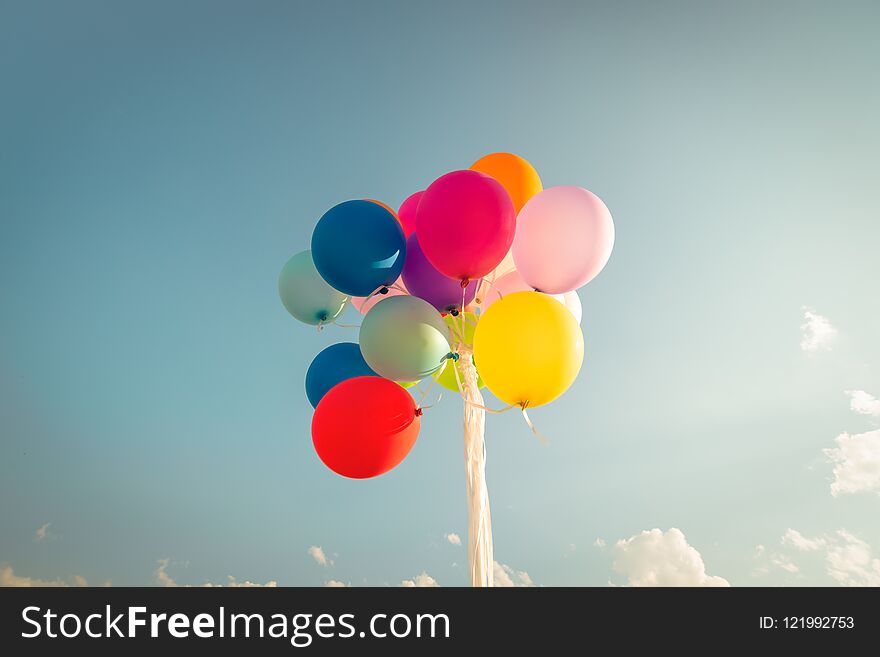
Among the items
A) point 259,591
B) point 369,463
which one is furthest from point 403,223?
point 259,591

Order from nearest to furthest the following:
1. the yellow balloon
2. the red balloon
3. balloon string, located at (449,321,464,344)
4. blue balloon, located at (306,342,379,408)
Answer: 1. the yellow balloon
2. the red balloon
3. balloon string, located at (449,321,464,344)
4. blue balloon, located at (306,342,379,408)

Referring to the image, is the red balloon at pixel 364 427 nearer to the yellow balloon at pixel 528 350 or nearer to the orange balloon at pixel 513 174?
the yellow balloon at pixel 528 350

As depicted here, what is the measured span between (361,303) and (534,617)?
170 centimetres

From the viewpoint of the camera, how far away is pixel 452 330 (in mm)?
2594

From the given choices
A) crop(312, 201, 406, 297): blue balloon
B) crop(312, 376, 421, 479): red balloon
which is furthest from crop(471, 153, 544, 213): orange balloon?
crop(312, 376, 421, 479): red balloon

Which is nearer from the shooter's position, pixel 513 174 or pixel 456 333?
pixel 456 333

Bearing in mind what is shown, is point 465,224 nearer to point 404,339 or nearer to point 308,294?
point 404,339

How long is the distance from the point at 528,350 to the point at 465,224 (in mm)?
560

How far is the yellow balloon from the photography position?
2.11 meters

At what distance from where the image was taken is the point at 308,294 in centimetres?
288

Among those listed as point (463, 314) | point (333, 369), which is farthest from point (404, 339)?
point (333, 369)

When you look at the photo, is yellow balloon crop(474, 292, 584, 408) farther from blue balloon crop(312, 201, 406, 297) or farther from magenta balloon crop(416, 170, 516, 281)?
blue balloon crop(312, 201, 406, 297)

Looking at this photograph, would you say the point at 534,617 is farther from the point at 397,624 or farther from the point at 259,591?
the point at 259,591

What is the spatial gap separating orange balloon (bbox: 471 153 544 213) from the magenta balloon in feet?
1.45
